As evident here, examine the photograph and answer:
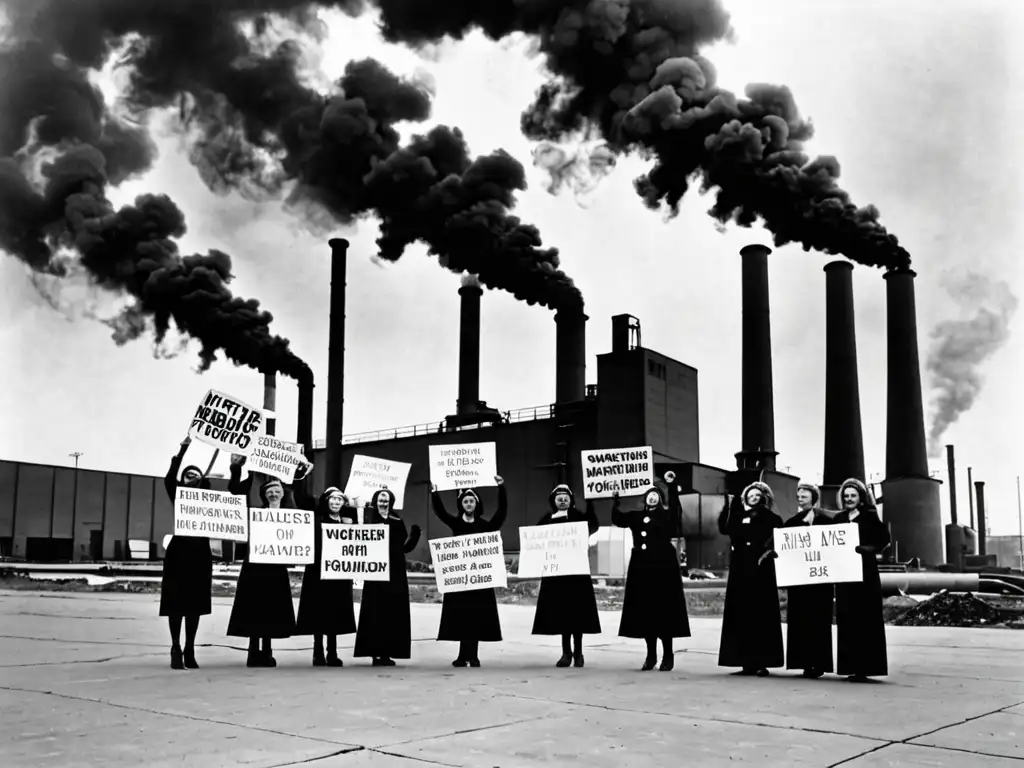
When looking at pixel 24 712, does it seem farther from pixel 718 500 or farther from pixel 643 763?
pixel 718 500

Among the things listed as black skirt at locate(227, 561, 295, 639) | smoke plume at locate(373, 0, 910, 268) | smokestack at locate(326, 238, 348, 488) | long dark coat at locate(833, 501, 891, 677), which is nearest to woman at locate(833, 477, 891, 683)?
long dark coat at locate(833, 501, 891, 677)

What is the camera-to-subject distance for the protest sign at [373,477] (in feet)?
38.6

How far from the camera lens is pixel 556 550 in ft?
34.3

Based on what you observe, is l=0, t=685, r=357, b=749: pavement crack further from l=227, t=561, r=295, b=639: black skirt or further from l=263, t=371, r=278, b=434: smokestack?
l=263, t=371, r=278, b=434: smokestack

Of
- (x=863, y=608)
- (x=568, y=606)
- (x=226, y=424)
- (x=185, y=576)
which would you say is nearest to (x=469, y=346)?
(x=226, y=424)

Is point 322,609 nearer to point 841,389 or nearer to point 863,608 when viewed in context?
point 863,608

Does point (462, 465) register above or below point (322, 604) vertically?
above

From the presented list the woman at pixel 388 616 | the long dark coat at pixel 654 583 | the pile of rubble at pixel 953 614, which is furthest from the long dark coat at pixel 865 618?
the pile of rubble at pixel 953 614

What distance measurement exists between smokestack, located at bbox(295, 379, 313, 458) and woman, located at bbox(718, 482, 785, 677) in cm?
3994

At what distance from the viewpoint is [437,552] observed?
10.4 meters

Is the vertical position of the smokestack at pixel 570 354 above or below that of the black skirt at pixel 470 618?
above

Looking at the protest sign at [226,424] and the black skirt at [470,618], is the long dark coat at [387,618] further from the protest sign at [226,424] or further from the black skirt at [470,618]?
the protest sign at [226,424]

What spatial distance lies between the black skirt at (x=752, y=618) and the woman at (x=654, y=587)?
53 centimetres

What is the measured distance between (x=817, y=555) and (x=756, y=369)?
3524 centimetres
